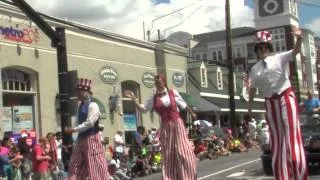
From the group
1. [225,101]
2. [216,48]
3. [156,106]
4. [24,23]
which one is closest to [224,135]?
[24,23]

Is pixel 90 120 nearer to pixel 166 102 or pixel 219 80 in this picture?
pixel 166 102

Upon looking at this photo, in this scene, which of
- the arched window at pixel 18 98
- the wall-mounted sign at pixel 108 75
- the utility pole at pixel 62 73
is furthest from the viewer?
the wall-mounted sign at pixel 108 75

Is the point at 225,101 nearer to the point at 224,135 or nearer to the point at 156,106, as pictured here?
the point at 224,135

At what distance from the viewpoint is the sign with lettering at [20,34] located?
76.5 feet

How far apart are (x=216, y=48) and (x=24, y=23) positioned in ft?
222

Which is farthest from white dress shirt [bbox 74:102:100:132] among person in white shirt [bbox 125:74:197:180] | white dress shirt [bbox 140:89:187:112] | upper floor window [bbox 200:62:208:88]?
upper floor window [bbox 200:62:208:88]

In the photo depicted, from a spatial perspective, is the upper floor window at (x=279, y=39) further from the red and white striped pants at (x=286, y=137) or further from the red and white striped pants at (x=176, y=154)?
the red and white striped pants at (x=286, y=137)

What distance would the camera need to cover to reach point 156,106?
894 cm

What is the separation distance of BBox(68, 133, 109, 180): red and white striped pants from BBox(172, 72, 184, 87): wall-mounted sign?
28.7 m

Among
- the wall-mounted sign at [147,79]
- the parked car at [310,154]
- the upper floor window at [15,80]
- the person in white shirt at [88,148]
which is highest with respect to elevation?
the wall-mounted sign at [147,79]

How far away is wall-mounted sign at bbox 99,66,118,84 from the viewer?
97.4ft

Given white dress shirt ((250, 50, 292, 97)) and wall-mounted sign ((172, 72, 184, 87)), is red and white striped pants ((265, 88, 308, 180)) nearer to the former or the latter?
white dress shirt ((250, 50, 292, 97))

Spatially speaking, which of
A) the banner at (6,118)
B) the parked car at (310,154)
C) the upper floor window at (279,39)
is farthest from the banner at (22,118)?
the upper floor window at (279,39)

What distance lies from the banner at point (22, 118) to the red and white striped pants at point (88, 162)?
15346 mm
